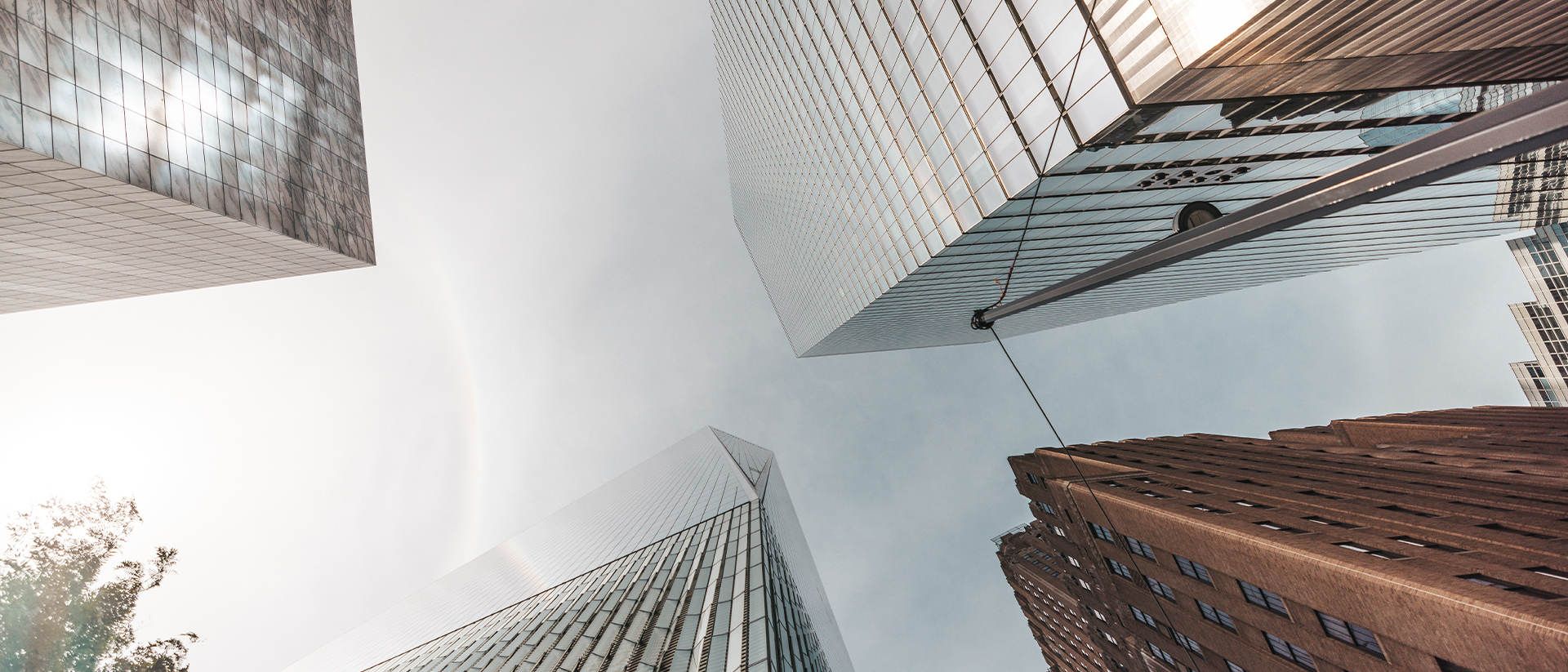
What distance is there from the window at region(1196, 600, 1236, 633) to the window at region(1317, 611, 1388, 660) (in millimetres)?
6638

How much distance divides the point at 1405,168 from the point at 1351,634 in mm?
28384

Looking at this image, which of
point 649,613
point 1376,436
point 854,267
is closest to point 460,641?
point 649,613

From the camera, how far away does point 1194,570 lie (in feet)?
108

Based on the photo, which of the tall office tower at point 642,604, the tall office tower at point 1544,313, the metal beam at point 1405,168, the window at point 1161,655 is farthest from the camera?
the tall office tower at point 1544,313

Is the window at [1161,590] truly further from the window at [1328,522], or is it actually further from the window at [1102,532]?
the window at [1328,522]

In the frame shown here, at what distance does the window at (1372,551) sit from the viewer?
21.8 metres

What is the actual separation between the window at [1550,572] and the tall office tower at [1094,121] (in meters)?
16.5

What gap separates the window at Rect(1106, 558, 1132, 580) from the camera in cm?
4121

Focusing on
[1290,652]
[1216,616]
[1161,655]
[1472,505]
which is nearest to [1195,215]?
[1472,505]

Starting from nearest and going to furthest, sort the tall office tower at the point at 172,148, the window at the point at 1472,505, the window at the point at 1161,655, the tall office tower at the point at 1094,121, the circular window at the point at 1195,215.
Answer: the tall office tower at the point at 1094,121 → the tall office tower at the point at 172,148 → the circular window at the point at 1195,215 → the window at the point at 1472,505 → the window at the point at 1161,655

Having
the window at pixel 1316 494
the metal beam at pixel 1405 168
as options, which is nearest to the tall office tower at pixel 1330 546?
the window at pixel 1316 494

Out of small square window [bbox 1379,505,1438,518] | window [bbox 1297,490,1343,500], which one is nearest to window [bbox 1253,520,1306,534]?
small square window [bbox 1379,505,1438,518]

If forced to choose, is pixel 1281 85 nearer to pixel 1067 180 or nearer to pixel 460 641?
pixel 1067 180

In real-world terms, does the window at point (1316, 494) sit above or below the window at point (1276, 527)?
below
